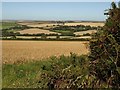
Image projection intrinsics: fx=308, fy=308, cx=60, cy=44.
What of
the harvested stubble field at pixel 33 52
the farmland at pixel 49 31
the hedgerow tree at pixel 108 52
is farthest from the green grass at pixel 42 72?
the farmland at pixel 49 31

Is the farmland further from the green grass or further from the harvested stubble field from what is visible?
the green grass

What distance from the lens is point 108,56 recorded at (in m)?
9.91

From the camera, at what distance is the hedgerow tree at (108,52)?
31.7ft

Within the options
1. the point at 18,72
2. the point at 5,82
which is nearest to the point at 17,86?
the point at 5,82

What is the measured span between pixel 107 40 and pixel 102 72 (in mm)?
1108

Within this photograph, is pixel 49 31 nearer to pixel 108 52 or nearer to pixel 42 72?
pixel 42 72

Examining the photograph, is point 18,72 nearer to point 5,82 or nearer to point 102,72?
point 5,82

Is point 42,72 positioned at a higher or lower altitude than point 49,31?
higher

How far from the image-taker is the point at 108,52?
996 centimetres

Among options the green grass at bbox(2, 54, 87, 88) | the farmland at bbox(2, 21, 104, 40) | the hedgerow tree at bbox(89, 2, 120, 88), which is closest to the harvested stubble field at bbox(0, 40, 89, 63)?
the green grass at bbox(2, 54, 87, 88)

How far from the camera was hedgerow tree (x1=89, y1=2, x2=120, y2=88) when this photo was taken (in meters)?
9.65

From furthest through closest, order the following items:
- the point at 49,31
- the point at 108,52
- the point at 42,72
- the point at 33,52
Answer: the point at 49,31 → the point at 33,52 → the point at 42,72 → the point at 108,52

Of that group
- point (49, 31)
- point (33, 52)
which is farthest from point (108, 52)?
point (49, 31)

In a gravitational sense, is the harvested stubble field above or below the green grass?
below
